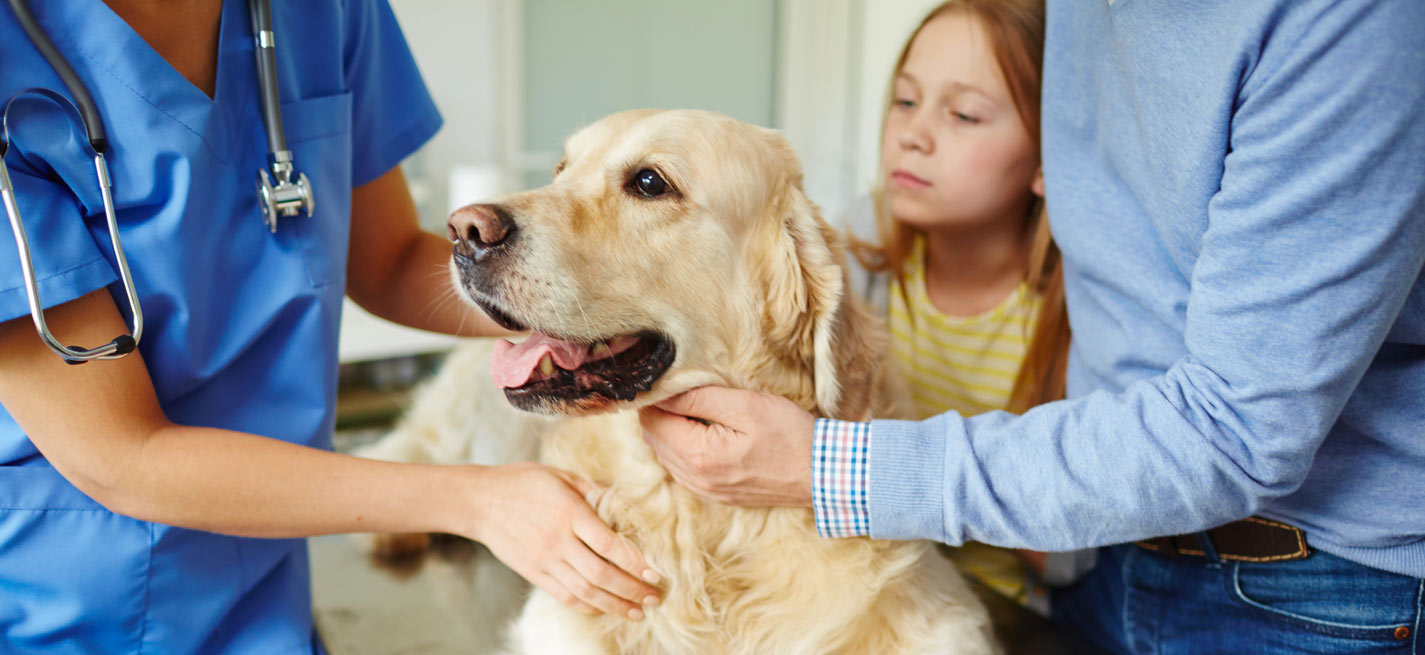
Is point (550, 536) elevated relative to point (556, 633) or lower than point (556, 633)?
elevated

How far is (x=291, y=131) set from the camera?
1101 mm

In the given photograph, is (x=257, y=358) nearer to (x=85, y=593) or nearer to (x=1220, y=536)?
(x=85, y=593)

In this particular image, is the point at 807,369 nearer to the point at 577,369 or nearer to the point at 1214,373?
the point at 577,369

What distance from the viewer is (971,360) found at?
1669mm

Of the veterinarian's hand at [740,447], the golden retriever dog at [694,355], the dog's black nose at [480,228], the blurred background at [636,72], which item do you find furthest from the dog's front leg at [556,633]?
the blurred background at [636,72]

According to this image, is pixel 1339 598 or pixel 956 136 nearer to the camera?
pixel 1339 598

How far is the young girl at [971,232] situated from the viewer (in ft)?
4.94

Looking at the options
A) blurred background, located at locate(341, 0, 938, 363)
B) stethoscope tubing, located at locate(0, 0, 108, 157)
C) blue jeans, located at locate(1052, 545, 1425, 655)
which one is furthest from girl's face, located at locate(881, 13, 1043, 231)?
blurred background, located at locate(341, 0, 938, 363)

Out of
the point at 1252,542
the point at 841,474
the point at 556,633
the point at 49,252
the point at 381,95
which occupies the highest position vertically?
the point at 381,95

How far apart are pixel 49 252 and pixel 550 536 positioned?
53 centimetres

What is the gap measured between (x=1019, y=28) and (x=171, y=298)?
1283mm

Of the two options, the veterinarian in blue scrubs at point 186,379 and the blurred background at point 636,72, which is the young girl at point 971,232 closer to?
the veterinarian in blue scrubs at point 186,379

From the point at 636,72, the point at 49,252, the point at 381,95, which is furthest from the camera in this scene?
the point at 636,72

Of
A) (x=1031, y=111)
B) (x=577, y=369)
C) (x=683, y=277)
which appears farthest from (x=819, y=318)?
(x=1031, y=111)
